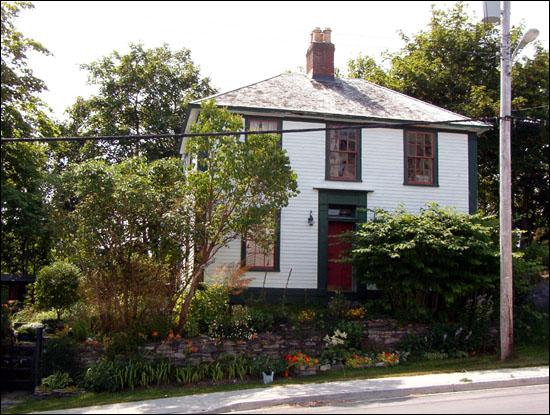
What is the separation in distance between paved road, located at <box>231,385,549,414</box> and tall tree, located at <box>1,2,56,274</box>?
7972 millimetres

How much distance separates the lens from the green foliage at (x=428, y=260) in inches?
589

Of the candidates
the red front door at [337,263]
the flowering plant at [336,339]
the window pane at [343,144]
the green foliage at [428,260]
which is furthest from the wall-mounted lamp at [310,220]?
the flowering plant at [336,339]

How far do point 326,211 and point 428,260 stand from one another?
12.9ft

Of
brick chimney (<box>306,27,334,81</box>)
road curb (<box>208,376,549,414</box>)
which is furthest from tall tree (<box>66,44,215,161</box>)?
road curb (<box>208,376,549,414</box>)

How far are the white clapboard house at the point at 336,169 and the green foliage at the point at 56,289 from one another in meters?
3.74

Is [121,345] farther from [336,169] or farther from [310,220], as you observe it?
[336,169]

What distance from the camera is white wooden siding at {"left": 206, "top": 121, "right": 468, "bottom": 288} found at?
1764cm

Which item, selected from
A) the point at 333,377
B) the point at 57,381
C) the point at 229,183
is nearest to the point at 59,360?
the point at 57,381

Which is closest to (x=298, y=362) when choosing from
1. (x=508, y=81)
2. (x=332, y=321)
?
(x=332, y=321)

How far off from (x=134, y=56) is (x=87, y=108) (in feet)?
11.7

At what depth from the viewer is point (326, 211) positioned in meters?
18.0

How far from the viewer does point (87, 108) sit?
2941 centimetres

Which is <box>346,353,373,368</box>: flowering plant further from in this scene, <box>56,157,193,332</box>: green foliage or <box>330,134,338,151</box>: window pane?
<box>330,134,338,151</box>: window pane

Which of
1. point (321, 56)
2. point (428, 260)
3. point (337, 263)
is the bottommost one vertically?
point (337, 263)
